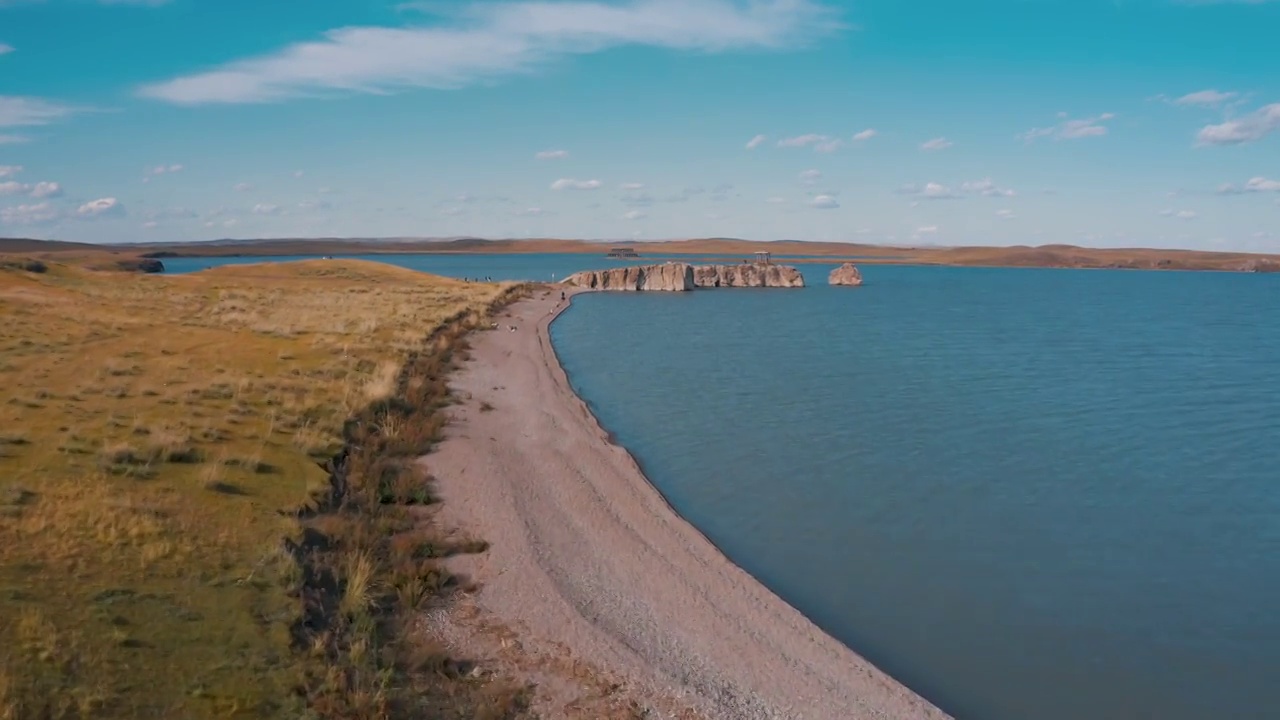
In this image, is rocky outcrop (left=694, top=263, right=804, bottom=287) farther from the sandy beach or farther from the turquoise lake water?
the sandy beach

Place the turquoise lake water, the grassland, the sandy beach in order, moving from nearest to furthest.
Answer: the grassland
the sandy beach
the turquoise lake water

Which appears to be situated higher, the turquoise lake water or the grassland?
the grassland

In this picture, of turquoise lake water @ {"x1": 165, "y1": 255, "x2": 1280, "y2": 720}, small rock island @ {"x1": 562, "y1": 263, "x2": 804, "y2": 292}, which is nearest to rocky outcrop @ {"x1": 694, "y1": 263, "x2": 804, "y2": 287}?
small rock island @ {"x1": 562, "y1": 263, "x2": 804, "y2": 292}

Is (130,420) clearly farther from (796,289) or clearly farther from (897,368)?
(796,289)

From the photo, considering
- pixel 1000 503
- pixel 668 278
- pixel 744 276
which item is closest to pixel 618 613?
pixel 1000 503

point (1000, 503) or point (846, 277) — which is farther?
point (846, 277)

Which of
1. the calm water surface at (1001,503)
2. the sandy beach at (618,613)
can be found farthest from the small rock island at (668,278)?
the sandy beach at (618,613)

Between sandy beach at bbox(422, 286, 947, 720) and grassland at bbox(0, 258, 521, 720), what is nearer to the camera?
grassland at bbox(0, 258, 521, 720)

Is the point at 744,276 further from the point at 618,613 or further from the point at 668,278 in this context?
the point at 618,613
